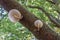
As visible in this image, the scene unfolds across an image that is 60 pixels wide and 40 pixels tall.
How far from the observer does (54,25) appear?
1731mm

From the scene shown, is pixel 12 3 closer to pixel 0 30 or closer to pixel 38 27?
pixel 38 27

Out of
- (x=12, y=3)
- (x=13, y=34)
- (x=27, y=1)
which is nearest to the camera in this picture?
(x=12, y=3)

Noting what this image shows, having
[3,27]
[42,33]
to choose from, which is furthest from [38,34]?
[3,27]

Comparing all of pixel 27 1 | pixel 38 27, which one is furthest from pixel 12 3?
pixel 27 1

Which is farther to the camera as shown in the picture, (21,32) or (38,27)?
(21,32)

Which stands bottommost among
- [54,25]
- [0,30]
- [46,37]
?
[0,30]

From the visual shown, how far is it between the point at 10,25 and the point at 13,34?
0.11 meters

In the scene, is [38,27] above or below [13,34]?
above

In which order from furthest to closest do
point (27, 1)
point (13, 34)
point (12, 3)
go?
point (27, 1)
point (13, 34)
point (12, 3)

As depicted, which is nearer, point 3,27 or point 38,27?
point 38,27

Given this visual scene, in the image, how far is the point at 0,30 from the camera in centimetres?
179

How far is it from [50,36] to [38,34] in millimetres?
82

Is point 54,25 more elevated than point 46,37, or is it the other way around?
point 46,37

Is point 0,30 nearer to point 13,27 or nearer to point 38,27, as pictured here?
point 13,27
